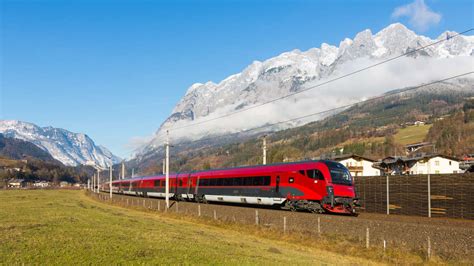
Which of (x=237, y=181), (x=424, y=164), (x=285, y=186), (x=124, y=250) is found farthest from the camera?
(x=424, y=164)

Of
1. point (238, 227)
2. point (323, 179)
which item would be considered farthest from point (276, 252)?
point (323, 179)

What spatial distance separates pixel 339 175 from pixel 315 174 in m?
1.83

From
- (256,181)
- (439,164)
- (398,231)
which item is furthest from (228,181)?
(439,164)

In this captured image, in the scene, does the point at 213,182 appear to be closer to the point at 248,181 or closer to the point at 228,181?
the point at 228,181

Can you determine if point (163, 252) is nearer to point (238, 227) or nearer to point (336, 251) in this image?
point (336, 251)

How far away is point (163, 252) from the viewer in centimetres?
1741

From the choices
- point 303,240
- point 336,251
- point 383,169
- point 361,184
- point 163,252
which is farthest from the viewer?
point 383,169

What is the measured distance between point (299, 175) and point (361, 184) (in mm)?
8194

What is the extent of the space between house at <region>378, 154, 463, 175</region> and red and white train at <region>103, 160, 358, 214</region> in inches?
2471

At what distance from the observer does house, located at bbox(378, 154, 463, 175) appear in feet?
339

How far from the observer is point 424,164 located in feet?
348

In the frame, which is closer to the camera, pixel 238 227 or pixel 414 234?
pixel 414 234

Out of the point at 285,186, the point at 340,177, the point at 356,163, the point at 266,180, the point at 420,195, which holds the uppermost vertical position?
the point at 356,163

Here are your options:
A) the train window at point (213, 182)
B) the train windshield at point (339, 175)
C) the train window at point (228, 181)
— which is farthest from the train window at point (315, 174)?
the train window at point (213, 182)
